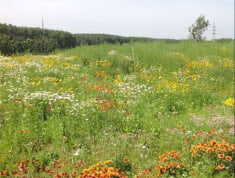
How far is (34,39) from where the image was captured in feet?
70.0

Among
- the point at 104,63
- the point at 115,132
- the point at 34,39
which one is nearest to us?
the point at 115,132

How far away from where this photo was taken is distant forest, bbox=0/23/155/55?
16.9 meters

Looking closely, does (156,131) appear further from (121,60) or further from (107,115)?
(121,60)

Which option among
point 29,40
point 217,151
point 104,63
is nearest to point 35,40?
point 29,40

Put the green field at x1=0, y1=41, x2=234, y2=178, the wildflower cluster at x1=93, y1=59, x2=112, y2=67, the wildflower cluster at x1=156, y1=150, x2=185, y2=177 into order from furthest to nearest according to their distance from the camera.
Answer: the wildflower cluster at x1=93, y1=59, x2=112, y2=67, the green field at x1=0, y1=41, x2=234, y2=178, the wildflower cluster at x1=156, y1=150, x2=185, y2=177

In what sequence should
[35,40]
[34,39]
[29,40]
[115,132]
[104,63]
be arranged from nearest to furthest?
[115,132]
[104,63]
[29,40]
[35,40]
[34,39]

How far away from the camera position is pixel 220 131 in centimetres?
403

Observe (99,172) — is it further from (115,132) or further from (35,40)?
(35,40)

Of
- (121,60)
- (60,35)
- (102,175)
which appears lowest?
(102,175)

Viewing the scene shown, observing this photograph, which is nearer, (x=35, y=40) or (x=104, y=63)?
(x=104, y=63)

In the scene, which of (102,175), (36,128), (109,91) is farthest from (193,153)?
(109,91)

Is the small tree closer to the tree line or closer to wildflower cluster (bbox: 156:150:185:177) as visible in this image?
the tree line

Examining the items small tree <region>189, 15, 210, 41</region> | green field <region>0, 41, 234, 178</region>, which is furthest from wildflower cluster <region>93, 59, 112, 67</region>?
small tree <region>189, 15, 210, 41</region>

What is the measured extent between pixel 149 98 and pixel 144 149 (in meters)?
2.48
